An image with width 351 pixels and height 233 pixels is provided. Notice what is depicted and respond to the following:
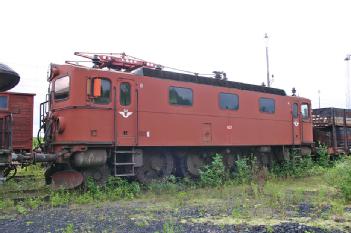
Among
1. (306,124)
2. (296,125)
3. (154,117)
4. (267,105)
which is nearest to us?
(154,117)

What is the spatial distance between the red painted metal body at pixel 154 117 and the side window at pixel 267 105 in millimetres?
161

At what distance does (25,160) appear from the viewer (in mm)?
10680

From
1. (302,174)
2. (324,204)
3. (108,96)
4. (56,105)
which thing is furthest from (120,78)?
(302,174)

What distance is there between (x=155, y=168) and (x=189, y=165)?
4.58 ft

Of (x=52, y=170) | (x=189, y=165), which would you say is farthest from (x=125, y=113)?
(x=189, y=165)

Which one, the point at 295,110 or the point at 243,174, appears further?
the point at 295,110

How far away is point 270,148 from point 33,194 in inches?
368

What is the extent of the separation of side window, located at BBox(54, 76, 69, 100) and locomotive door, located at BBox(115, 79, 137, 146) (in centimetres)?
138

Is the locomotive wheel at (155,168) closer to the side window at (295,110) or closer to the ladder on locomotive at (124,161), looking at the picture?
the ladder on locomotive at (124,161)

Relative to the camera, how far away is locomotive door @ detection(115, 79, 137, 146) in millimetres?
11805

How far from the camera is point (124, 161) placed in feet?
39.8

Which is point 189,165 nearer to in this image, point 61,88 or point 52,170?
point 52,170

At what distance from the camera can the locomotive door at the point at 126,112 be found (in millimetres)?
11805

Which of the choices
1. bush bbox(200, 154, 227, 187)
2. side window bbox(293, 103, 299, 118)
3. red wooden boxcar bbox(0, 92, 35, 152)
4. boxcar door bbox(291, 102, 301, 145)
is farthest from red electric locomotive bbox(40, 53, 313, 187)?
red wooden boxcar bbox(0, 92, 35, 152)
